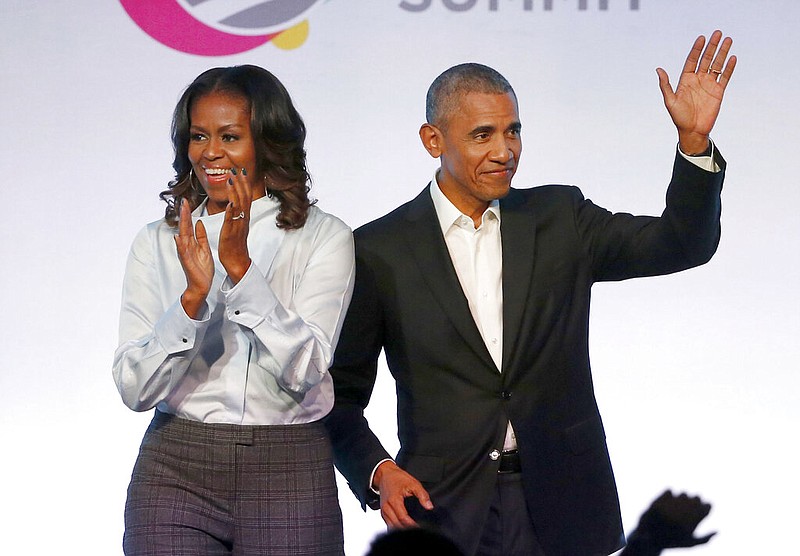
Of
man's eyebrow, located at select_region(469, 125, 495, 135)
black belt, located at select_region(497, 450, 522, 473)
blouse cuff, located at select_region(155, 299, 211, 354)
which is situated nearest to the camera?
blouse cuff, located at select_region(155, 299, 211, 354)

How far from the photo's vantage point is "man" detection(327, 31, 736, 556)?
288 cm

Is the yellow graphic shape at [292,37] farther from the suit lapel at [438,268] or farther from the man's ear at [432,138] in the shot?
the suit lapel at [438,268]

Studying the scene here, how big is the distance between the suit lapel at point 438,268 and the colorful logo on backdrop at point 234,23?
1.63 meters

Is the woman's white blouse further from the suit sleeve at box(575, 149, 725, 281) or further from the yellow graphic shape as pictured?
the yellow graphic shape

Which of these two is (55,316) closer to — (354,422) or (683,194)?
(354,422)

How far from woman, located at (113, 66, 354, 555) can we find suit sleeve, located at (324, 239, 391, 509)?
0.17m

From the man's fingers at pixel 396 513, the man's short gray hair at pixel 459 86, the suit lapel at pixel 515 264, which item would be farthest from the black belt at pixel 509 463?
the man's short gray hair at pixel 459 86

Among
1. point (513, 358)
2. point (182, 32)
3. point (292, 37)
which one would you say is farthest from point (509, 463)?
point (182, 32)

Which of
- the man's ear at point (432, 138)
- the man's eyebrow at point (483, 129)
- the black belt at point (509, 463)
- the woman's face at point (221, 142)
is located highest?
the man's ear at point (432, 138)

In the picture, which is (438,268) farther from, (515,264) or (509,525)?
(509,525)

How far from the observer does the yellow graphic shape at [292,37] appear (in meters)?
4.56

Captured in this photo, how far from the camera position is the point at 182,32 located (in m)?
A: 4.57

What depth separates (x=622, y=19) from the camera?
456 centimetres

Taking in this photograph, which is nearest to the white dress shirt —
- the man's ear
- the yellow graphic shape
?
the man's ear
